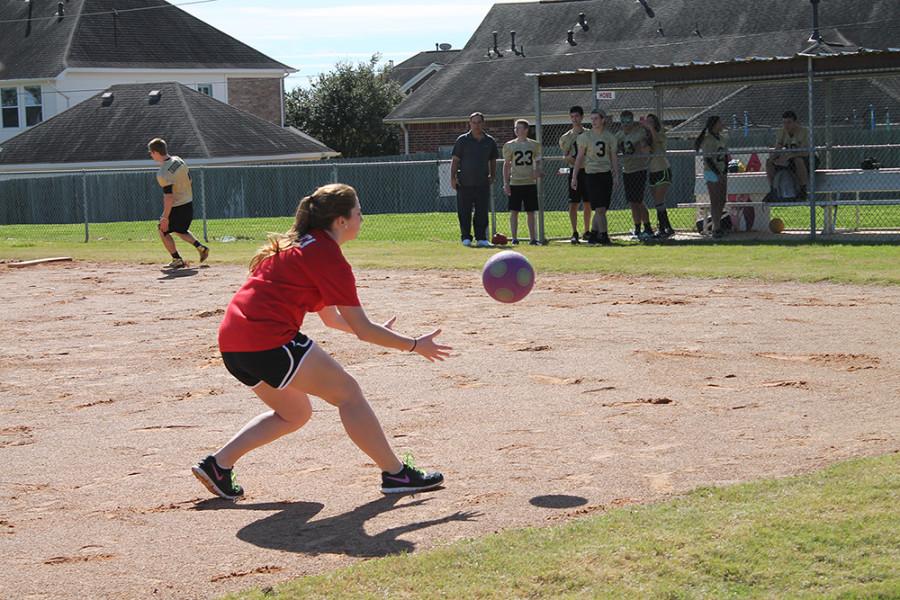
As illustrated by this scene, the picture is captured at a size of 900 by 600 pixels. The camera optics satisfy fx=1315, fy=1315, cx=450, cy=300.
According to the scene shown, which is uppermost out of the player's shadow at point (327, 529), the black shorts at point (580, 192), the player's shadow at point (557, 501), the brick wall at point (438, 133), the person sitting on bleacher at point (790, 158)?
the brick wall at point (438, 133)

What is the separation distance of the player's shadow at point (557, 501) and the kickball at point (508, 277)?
2461 millimetres

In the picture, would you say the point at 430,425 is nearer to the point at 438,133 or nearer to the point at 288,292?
the point at 288,292

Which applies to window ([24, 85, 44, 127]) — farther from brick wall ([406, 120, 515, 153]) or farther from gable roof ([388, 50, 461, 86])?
gable roof ([388, 50, 461, 86])

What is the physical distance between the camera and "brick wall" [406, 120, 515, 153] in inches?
1930

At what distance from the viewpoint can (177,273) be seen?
18906mm

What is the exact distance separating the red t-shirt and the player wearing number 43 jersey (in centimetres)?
1455

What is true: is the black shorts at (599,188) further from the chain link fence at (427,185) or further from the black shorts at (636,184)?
the chain link fence at (427,185)

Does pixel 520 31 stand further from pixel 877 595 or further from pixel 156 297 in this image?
pixel 877 595

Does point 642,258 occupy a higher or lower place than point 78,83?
lower

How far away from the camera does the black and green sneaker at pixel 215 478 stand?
673cm

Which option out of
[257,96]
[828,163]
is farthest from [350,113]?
[828,163]

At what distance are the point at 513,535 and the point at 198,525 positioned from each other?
1648 millimetres

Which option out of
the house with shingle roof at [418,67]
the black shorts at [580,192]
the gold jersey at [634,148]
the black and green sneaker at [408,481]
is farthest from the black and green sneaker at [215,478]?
the house with shingle roof at [418,67]

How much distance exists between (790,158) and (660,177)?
2066 millimetres
